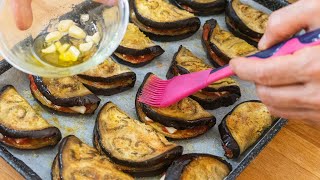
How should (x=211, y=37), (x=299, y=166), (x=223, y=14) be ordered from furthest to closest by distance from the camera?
(x=223, y=14), (x=211, y=37), (x=299, y=166)

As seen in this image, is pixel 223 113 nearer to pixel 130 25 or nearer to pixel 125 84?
pixel 125 84

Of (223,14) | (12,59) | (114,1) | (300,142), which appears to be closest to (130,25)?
(114,1)

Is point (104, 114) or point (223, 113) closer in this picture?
point (104, 114)

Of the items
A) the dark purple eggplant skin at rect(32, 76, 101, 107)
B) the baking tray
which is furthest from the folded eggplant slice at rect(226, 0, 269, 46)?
the dark purple eggplant skin at rect(32, 76, 101, 107)

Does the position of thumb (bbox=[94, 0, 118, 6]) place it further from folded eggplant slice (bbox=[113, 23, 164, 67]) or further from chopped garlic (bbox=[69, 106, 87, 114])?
chopped garlic (bbox=[69, 106, 87, 114])

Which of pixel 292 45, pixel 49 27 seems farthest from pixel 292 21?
pixel 49 27

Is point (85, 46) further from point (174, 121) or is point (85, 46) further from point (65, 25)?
point (174, 121)
